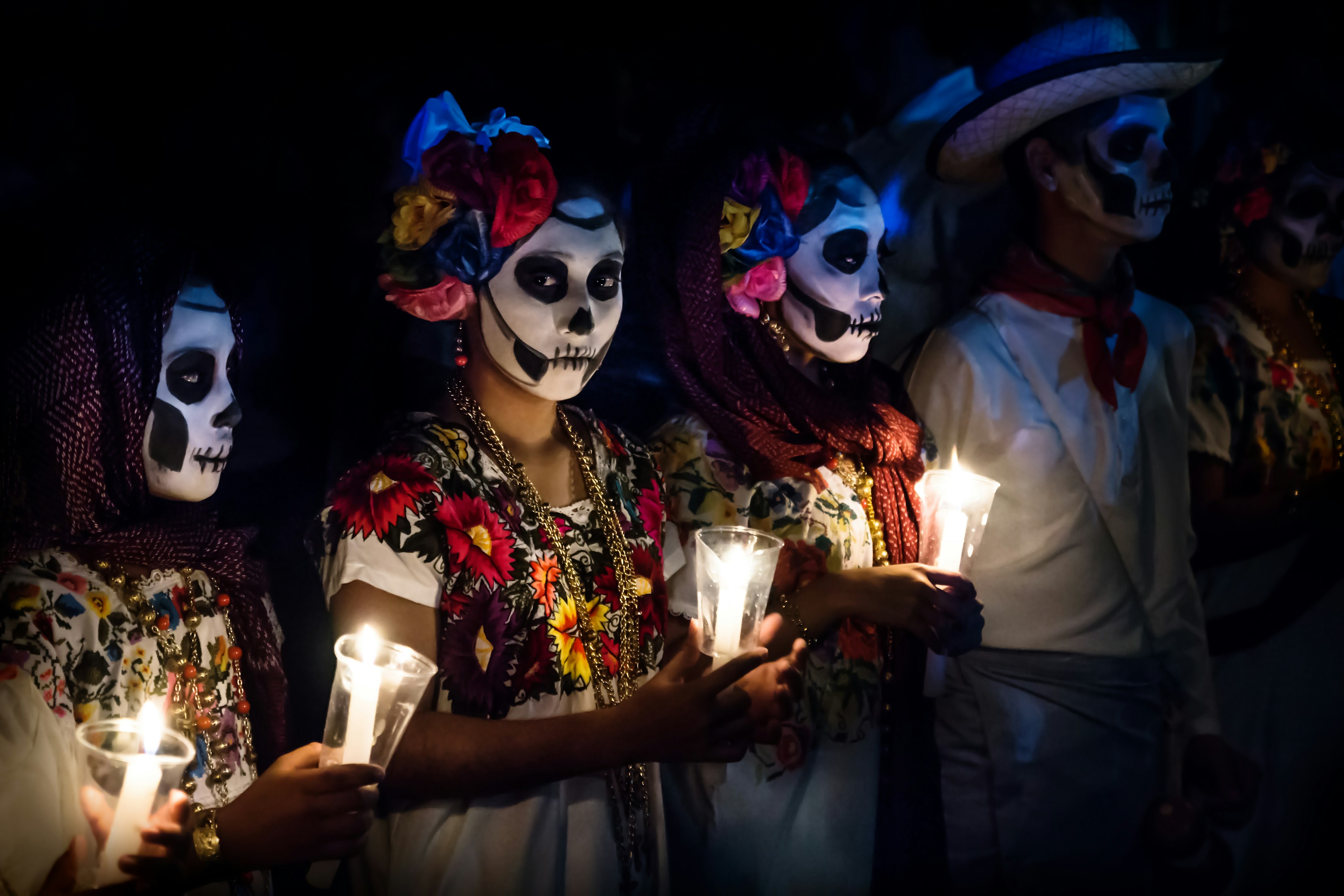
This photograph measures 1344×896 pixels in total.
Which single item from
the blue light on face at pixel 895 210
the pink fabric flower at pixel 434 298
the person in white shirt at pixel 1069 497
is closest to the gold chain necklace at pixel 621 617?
the pink fabric flower at pixel 434 298

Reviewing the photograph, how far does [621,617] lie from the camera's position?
1771 mm

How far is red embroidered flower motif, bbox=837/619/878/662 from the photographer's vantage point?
81.0 inches

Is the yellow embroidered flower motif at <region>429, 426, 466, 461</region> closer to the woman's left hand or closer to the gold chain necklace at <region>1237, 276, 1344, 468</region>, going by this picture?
the woman's left hand

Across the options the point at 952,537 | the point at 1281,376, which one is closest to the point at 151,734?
the point at 952,537

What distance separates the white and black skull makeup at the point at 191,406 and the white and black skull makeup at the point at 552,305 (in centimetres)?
39

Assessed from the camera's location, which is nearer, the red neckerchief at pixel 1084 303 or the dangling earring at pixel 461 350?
the dangling earring at pixel 461 350

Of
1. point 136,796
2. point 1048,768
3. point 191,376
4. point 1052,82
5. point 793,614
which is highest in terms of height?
point 1052,82

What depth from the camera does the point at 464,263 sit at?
1.72 metres

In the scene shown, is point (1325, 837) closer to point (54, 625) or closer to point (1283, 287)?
point (1283, 287)

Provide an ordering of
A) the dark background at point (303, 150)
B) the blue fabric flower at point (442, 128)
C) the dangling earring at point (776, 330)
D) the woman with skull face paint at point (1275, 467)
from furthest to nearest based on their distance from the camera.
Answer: the woman with skull face paint at point (1275, 467)
the dangling earring at point (776, 330)
the blue fabric flower at point (442, 128)
the dark background at point (303, 150)

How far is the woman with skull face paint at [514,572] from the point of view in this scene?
1.57 metres

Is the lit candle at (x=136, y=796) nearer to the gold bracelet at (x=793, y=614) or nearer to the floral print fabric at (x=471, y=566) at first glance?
the floral print fabric at (x=471, y=566)

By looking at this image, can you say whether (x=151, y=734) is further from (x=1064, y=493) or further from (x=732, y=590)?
(x=1064, y=493)

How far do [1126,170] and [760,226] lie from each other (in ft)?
2.86
